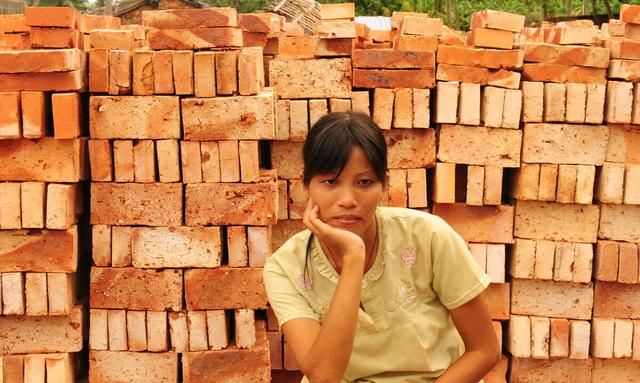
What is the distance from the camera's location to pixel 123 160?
11.8 feet

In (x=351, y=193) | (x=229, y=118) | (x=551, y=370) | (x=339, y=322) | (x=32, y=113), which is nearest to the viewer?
(x=339, y=322)

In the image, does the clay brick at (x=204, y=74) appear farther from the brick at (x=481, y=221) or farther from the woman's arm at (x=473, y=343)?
the woman's arm at (x=473, y=343)

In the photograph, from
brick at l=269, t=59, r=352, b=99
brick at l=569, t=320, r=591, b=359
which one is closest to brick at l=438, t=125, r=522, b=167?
brick at l=269, t=59, r=352, b=99

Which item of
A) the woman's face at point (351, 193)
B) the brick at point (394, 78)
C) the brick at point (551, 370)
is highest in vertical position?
the brick at point (394, 78)

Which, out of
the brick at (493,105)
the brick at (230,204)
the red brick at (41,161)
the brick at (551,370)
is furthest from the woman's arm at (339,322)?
the brick at (551,370)

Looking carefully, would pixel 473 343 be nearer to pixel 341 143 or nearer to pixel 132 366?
pixel 341 143

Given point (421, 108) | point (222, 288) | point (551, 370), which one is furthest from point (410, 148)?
point (551, 370)

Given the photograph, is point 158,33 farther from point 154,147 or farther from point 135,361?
point 135,361

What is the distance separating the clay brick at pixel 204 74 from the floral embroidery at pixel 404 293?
5.66ft

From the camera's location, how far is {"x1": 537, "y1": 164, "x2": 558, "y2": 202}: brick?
399 cm

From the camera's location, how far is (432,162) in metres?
4.05

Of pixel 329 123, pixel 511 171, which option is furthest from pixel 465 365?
pixel 511 171

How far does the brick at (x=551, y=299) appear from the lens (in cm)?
413

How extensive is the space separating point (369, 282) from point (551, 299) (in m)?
2.27
